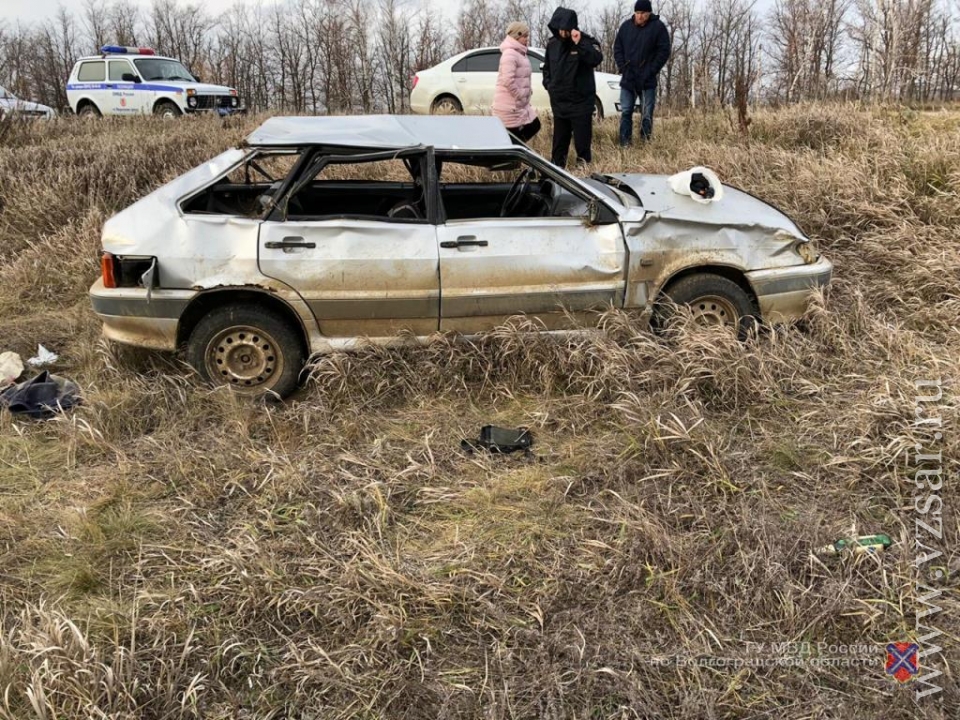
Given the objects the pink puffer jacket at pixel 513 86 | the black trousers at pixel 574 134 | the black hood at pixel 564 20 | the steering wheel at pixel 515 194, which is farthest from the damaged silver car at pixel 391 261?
the black trousers at pixel 574 134

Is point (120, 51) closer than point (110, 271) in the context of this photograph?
No

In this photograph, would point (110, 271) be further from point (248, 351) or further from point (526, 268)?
point (526, 268)

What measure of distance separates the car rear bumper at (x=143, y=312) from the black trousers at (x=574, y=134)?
5123mm

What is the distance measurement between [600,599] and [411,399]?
6.35 ft

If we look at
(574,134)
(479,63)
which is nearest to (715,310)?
(574,134)

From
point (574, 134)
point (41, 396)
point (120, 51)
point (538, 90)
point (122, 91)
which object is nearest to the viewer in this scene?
point (41, 396)

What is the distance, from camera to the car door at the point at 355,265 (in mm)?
4074

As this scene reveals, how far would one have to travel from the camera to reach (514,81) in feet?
24.7

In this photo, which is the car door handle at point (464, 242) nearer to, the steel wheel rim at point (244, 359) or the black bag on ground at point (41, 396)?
the steel wheel rim at point (244, 359)

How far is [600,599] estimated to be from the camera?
2.67 m

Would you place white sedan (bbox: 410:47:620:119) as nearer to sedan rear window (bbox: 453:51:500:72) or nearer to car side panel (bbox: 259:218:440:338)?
sedan rear window (bbox: 453:51:500:72)

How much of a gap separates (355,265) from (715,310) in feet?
7.42

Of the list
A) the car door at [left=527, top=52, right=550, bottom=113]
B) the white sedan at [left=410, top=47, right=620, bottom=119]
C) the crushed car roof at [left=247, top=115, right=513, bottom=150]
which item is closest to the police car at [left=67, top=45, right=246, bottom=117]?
the white sedan at [left=410, top=47, right=620, bottom=119]

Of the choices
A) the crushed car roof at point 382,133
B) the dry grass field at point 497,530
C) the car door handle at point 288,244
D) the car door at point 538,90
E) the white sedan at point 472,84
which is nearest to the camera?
the dry grass field at point 497,530
